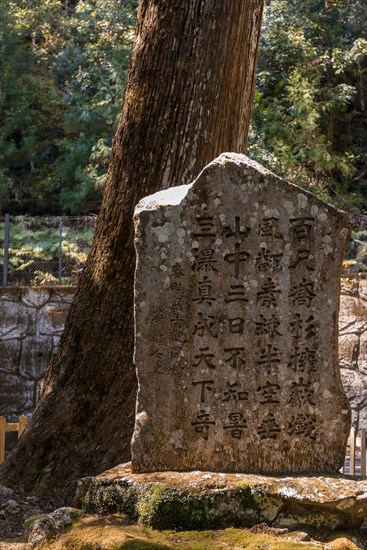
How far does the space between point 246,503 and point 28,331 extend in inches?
366

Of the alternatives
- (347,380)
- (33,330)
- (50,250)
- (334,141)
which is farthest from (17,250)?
(334,141)

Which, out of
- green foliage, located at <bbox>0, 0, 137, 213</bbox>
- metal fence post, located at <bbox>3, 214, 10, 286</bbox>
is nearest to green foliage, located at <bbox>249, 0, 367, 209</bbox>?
green foliage, located at <bbox>0, 0, 137, 213</bbox>

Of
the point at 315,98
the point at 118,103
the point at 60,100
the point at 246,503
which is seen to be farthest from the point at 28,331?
the point at 246,503

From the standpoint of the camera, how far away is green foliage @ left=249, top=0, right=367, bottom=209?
15367mm

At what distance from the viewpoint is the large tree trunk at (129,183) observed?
609cm

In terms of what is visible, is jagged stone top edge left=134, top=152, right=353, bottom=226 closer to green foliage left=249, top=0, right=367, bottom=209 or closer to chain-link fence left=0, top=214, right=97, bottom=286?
chain-link fence left=0, top=214, right=97, bottom=286

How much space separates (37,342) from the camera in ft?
43.3

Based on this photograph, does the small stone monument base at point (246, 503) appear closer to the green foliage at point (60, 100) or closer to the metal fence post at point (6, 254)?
the metal fence post at point (6, 254)

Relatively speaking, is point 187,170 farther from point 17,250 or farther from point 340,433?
point 17,250

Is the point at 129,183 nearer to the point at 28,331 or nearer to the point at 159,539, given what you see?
the point at 159,539

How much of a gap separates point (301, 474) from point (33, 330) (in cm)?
909

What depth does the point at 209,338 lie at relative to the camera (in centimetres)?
463

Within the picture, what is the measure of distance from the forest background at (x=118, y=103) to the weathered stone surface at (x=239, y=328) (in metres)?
9.98

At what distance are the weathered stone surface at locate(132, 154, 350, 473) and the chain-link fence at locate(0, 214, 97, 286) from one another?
895 cm
